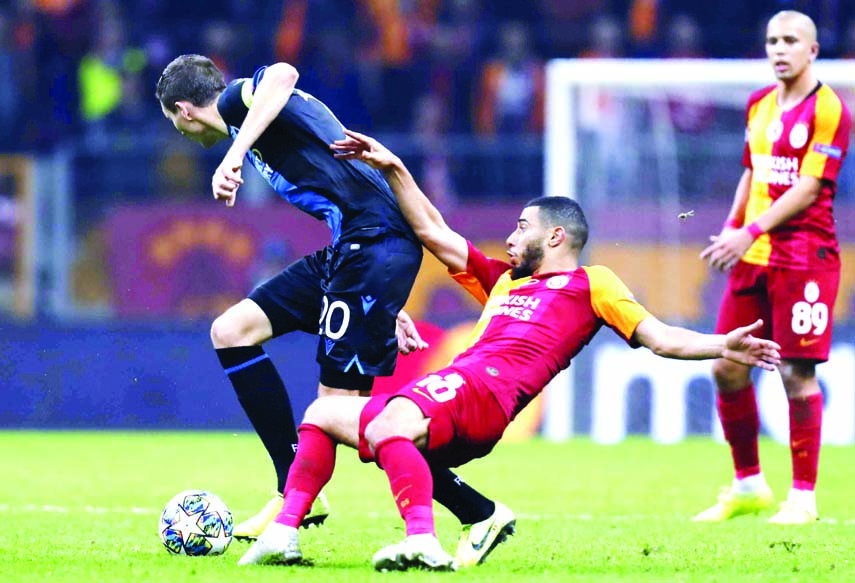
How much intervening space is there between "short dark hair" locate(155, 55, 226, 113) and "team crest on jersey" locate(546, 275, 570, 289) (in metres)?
1.65

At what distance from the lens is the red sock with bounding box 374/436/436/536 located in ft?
16.9

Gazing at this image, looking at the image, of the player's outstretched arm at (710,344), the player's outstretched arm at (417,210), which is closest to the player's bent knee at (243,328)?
Answer: the player's outstretched arm at (417,210)

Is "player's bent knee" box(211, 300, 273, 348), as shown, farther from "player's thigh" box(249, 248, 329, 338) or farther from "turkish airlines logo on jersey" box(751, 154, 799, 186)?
"turkish airlines logo on jersey" box(751, 154, 799, 186)

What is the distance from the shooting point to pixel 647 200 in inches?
526

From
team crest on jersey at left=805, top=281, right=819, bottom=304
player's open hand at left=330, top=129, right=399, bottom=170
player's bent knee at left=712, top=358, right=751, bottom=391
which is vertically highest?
player's open hand at left=330, top=129, right=399, bottom=170

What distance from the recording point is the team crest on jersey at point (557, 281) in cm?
577

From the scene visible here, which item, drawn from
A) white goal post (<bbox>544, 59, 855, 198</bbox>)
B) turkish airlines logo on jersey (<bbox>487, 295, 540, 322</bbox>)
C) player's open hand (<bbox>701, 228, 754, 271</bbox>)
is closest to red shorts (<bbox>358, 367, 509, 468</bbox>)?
turkish airlines logo on jersey (<bbox>487, 295, 540, 322</bbox>)

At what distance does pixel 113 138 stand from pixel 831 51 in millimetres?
7126

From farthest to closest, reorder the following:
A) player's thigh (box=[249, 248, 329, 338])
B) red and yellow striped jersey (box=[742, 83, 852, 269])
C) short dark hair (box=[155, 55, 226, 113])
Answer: red and yellow striped jersey (box=[742, 83, 852, 269])
player's thigh (box=[249, 248, 329, 338])
short dark hair (box=[155, 55, 226, 113])

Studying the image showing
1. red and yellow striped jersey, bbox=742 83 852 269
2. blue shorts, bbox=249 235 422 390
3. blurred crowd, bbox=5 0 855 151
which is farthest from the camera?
blurred crowd, bbox=5 0 855 151

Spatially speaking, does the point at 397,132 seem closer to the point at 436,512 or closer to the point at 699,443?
the point at 699,443

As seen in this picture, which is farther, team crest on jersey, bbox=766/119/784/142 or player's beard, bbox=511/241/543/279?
team crest on jersey, bbox=766/119/784/142

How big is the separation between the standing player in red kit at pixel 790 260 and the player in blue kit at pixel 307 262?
72.2 inches

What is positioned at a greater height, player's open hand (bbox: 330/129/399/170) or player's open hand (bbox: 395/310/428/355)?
player's open hand (bbox: 330/129/399/170)
